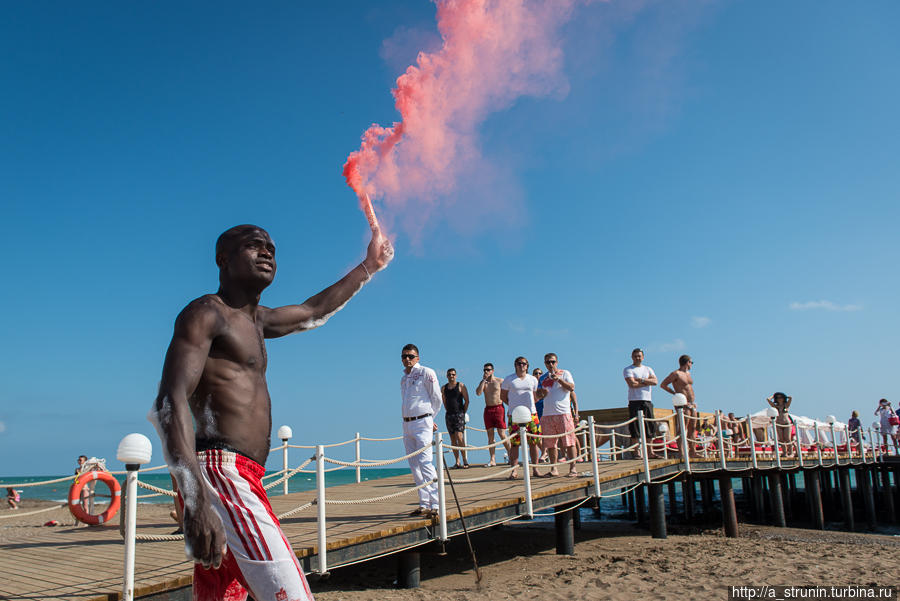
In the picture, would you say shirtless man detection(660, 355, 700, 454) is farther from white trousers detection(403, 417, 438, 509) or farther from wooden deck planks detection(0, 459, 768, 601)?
white trousers detection(403, 417, 438, 509)

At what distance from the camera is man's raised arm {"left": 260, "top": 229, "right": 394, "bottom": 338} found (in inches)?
118

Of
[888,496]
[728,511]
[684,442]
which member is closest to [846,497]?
[888,496]

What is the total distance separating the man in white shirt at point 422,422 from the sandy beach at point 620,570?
3.54 feet

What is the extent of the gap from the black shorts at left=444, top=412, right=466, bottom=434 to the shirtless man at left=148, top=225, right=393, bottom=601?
32.0ft

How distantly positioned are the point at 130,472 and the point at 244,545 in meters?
2.50

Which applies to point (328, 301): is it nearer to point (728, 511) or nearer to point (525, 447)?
point (525, 447)

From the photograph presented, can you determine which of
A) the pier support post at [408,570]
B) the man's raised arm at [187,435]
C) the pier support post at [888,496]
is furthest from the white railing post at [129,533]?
the pier support post at [888,496]

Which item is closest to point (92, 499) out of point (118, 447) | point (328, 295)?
point (118, 447)

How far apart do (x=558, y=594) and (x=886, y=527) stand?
2194 centimetres

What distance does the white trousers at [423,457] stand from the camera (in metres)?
7.11

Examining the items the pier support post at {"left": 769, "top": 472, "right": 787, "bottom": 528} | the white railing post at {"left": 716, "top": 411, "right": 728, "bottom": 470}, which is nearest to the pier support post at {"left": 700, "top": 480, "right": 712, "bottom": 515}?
the pier support post at {"left": 769, "top": 472, "right": 787, "bottom": 528}

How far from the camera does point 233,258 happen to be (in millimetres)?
2723

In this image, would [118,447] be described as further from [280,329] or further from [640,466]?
[640,466]

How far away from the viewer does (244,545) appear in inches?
89.0
